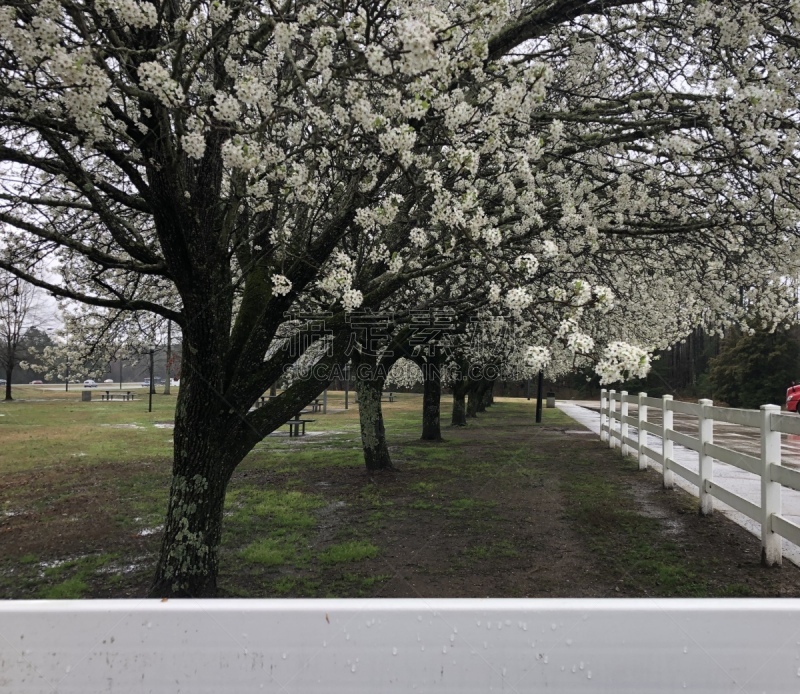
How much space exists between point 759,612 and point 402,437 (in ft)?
55.4

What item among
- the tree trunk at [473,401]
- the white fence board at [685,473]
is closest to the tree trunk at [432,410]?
the white fence board at [685,473]

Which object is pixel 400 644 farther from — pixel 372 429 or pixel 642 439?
pixel 642 439

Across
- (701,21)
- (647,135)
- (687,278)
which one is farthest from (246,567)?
(687,278)

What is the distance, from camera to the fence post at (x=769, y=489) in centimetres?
522

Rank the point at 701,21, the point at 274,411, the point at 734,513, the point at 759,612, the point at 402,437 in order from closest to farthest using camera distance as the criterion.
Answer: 1. the point at 759,612
2. the point at 701,21
3. the point at 274,411
4. the point at 734,513
5. the point at 402,437

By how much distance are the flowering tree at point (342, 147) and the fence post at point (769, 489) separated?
1.88 meters

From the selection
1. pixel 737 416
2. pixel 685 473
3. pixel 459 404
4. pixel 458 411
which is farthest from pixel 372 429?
pixel 458 411

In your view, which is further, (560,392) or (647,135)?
(560,392)

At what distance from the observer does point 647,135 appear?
511cm

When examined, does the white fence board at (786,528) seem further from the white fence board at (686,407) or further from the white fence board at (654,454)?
the white fence board at (654,454)

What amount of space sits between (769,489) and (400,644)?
4737 millimetres

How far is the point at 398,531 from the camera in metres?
7.15

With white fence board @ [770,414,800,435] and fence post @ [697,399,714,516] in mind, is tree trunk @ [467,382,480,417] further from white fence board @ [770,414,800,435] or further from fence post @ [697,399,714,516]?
white fence board @ [770,414,800,435]

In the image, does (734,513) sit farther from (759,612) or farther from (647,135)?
(759,612)
